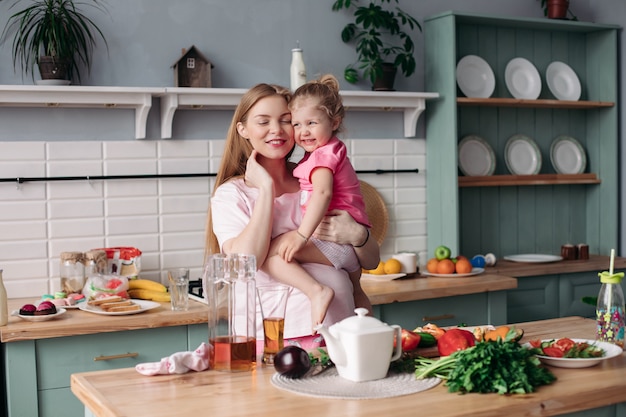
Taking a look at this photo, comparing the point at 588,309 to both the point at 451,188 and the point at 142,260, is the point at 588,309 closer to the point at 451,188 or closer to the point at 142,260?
the point at 451,188

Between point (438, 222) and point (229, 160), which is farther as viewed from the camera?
point (438, 222)

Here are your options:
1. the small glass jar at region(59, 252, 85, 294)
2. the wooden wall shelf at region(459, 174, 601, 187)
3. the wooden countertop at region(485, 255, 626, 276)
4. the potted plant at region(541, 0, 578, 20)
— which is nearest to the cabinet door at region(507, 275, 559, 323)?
the wooden countertop at region(485, 255, 626, 276)

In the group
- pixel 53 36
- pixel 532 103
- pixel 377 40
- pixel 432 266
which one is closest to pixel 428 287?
pixel 432 266

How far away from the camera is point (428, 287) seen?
378 centimetres

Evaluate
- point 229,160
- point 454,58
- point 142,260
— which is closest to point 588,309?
point 454,58

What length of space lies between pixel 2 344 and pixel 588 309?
3.01 m

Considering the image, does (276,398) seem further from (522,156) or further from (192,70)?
(522,156)

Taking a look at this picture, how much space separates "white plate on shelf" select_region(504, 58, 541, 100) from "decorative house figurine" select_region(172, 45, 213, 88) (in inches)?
70.6

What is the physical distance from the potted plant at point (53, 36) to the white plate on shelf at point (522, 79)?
89.4 inches

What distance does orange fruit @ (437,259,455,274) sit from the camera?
405 cm

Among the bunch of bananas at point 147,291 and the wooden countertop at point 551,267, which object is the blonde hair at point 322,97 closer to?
the bunch of bananas at point 147,291

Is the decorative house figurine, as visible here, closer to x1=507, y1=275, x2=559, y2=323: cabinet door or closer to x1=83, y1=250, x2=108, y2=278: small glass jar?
x1=83, y1=250, x2=108, y2=278: small glass jar

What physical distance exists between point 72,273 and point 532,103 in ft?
8.45

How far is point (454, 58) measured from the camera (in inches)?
170
